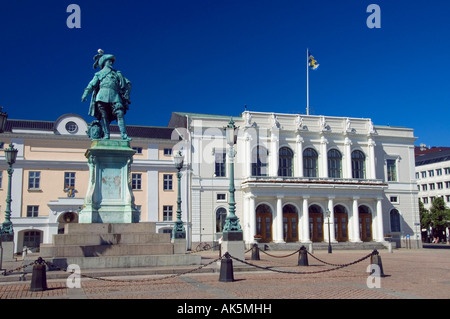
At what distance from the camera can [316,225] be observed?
5216 centimetres

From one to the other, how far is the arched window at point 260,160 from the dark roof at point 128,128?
8942 mm

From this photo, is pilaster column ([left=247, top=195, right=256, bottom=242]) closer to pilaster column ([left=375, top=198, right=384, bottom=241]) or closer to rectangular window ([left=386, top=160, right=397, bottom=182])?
pilaster column ([left=375, top=198, right=384, bottom=241])

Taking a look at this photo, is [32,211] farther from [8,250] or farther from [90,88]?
[90,88]

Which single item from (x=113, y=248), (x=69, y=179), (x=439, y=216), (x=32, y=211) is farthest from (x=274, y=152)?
(x=113, y=248)

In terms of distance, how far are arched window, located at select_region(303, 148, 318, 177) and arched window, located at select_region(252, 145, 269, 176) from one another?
16.0 ft

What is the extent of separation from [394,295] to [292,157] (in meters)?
41.1

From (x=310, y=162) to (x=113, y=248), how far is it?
38.8 meters

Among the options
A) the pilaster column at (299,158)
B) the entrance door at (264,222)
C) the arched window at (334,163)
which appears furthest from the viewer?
the arched window at (334,163)

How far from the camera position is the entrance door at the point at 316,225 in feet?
170

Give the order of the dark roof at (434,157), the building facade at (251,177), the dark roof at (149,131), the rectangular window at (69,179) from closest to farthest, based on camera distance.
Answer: the building facade at (251,177)
the rectangular window at (69,179)
the dark roof at (149,131)
the dark roof at (434,157)

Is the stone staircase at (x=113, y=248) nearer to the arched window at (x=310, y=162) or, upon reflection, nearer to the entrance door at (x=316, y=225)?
the entrance door at (x=316, y=225)

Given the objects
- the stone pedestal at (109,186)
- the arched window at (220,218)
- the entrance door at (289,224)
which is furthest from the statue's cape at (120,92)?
the entrance door at (289,224)

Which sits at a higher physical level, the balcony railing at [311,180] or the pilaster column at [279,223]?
the balcony railing at [311,180]
